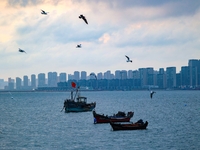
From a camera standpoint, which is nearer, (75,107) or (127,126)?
(127,126)

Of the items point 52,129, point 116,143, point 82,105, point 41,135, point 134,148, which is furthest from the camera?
point 82,105

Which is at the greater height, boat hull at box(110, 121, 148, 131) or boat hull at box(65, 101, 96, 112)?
boat hull at box(65, 101, 96, 112)

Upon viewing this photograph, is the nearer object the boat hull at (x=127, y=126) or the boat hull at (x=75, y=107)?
the boat hull at (x=127, y=126)

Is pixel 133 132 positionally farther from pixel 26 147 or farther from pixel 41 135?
pixel 26 147

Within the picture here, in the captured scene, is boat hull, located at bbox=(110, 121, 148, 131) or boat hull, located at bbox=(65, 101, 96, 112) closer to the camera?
boat hull, located at bbox=(110, 121, 148, 131)

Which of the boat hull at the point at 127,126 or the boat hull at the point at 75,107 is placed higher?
the boat hull at the point at 75,107

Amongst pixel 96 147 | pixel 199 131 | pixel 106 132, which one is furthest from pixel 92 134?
pixel 199 131

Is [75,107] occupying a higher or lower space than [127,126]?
higher

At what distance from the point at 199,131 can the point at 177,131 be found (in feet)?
11.5

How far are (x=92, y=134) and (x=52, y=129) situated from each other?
10874 millimetres

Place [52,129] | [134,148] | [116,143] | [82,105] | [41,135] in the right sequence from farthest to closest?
[82,105] < [52,129] < [41,135] < [116,143] < [134,148]

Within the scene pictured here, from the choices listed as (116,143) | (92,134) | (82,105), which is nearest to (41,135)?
(92,134)

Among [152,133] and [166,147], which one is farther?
[152,133]

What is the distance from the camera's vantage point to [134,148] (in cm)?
5484
